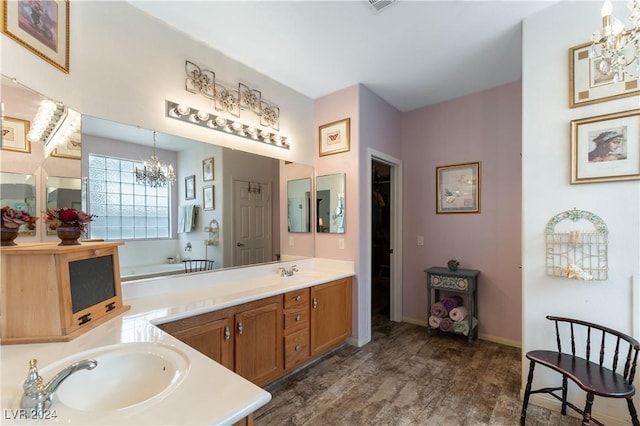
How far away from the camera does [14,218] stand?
4.02 ft

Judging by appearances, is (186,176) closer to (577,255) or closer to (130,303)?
(130,303)

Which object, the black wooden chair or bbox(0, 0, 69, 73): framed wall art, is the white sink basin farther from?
the black wooden chair

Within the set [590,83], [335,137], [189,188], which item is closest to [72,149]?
[189,188]

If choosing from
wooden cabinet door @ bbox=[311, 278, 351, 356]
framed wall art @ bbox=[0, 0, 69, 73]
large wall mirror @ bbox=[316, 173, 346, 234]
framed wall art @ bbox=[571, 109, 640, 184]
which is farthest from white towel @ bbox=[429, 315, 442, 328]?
framed wall art @ bbox=[0, 0, 69, 73]

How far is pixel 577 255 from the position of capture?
6.30ft

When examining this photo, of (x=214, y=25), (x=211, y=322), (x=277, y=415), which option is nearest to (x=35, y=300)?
(x=211, y=322)

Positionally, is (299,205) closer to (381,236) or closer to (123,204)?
(123,204)

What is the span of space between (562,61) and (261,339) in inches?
117

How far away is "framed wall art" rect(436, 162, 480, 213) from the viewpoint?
3.35 meters

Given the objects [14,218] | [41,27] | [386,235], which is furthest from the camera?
[386,235]

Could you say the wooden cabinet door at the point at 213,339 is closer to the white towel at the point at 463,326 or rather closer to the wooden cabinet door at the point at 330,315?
the wooden cabinet door at the point at 330,315

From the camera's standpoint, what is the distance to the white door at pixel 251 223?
2639 millimetres

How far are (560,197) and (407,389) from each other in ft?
6.10

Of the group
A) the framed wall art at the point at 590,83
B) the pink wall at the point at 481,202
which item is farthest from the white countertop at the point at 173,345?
the framed wall art at the point at 590,83
